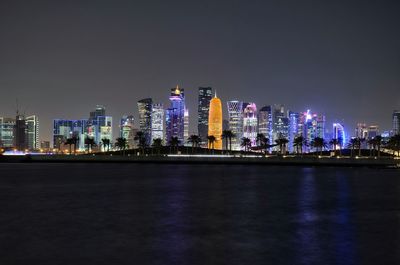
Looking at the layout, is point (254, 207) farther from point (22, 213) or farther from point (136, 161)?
point (136, 161)

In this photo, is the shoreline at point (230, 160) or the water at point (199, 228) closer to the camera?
the water at point (199, 228)

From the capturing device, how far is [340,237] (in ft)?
86.0

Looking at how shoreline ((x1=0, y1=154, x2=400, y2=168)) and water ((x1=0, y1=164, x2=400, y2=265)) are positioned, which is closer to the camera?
water ((x1=0, y1=164, x2=400, y2=265))

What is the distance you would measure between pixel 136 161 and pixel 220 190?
124900 mm

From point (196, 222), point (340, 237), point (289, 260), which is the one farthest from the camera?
point (196, 222)

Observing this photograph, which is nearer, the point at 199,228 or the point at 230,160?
the point at 199,228

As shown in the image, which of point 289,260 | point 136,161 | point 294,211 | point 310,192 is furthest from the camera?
point 136,161

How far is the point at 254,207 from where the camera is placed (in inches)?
1564

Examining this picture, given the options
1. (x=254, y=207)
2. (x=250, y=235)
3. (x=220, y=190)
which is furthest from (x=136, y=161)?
(x=250, y=235)

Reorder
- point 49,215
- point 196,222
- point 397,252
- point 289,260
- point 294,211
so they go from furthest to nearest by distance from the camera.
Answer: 1. point 294,211
2. point 49,215
3. point 196,222
4. point 397,252
5. point 289,260

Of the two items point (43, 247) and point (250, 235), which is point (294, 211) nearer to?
point (250, 235)

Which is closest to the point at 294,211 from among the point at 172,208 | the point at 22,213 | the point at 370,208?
the point at 370,208

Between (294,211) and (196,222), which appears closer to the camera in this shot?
(196,222)

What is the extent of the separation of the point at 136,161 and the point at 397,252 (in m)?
158
